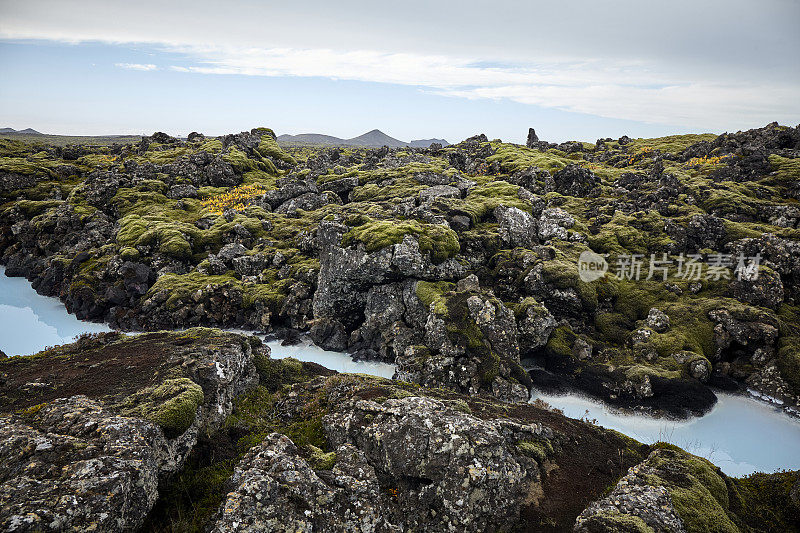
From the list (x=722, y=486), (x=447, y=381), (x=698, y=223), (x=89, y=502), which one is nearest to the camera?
(x=89, y=502)

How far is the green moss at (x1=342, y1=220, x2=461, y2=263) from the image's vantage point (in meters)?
28.8

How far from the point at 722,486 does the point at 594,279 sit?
21.1 m

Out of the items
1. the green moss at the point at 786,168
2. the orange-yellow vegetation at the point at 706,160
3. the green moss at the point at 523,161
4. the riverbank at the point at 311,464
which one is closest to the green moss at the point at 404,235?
the riverbank at the point at 311,464

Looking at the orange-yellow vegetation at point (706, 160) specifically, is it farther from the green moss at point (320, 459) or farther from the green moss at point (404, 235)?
the green moss at point (320, 459)

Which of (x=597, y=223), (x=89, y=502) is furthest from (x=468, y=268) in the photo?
(x=89, y=502)

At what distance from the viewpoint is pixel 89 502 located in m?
7.32

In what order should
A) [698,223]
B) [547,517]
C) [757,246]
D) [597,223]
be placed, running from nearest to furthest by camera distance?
1. [547,517]
2. [757,246]
3. [698,223]
4. [597,223]

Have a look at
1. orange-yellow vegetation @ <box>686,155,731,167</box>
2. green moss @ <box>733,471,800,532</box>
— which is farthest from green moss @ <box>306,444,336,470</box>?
orange-yellow vegetation @ <box>686,155,731,167</box>

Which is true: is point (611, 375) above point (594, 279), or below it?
below

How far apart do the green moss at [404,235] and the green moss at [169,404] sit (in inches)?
734

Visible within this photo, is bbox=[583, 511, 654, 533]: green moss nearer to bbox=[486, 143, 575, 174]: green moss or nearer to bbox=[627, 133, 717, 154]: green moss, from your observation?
bbox=[486, 143, 575, 174]: green moss

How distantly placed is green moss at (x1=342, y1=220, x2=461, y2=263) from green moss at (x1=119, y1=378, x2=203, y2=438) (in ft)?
61.2

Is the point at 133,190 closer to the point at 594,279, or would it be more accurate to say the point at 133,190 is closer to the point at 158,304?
the point at 158,304

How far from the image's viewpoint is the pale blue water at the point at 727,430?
676 inches
